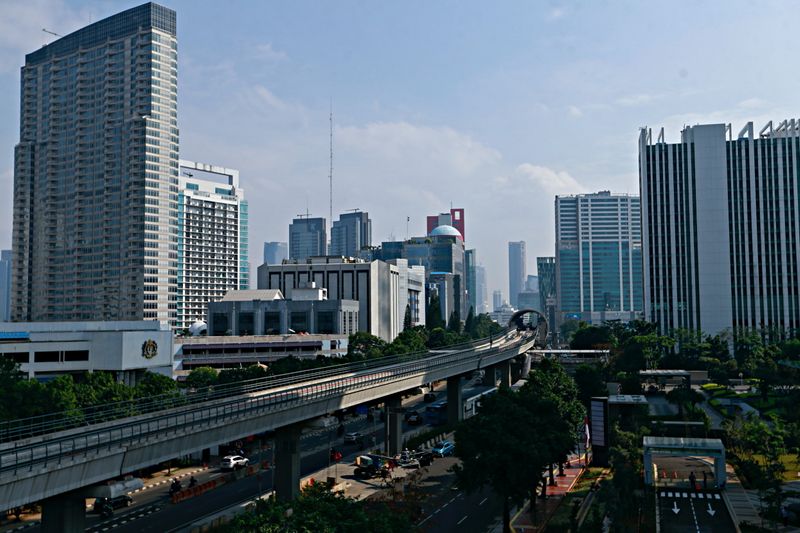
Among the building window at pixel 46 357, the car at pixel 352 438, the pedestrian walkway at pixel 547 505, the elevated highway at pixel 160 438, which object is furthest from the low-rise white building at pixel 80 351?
the pedestrian walkway at pixel 547 505

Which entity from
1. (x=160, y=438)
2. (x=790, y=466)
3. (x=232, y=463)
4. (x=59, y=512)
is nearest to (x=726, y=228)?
(x=790, y=466)

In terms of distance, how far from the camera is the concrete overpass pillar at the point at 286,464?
62500mm

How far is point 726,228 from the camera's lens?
615ft

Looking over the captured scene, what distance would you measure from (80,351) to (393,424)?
188ft

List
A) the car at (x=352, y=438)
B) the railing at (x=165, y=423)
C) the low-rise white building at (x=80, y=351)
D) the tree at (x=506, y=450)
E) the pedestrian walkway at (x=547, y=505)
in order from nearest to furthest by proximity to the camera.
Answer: the railing at (x=165, y=423)
the tree at (x=506, y=450)
the pedestrian walkway at (x=547, y=505)
the car at (x=352, y=438)
the low-rise white building at (x=80, y=351)

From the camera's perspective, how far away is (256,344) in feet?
511

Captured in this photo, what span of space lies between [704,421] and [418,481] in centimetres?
4289

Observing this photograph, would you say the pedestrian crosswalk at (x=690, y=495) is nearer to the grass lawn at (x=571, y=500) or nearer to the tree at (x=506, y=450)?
the grass lawn at (x=571, y=500)

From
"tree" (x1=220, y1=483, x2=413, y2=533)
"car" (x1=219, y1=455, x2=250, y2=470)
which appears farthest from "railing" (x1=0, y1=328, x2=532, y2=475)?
"car" (x1=219, y1=455, x2=250, y2=470)

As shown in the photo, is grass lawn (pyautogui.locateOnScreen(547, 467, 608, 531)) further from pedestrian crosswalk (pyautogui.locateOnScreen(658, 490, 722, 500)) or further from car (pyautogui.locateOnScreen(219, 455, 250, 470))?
car (pyautogui.locateOnScreen(219, 455, 250, 470))

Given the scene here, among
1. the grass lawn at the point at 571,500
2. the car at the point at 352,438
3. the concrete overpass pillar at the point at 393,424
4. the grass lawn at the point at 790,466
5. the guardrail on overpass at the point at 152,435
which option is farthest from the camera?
the car at the point at 352,438

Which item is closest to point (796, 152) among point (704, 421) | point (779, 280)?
point (779, 280)

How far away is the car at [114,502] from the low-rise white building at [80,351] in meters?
48.5

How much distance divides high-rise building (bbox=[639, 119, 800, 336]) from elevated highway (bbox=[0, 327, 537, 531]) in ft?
431
